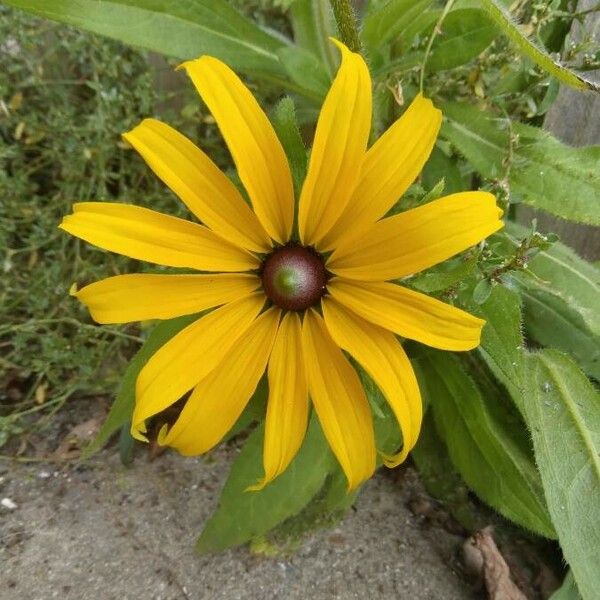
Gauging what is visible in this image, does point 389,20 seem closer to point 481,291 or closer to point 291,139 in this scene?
point 291,139

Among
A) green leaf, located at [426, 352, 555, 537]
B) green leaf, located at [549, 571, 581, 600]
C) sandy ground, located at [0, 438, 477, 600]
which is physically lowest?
sandy ground, located at [0, 438, 477, 600]

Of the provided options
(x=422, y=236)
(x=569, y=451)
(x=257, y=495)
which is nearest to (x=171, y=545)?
(x=257, y=495)

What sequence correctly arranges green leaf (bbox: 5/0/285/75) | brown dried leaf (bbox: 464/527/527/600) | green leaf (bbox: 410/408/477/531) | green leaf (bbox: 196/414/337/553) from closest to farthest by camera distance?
green leaf (bbox: 5/0/285/75) < green leaf (bbox: 196/414/337/553) < brown dried leaf (bbox: 464/527/527/600) < green leaf (bbox: 410/408/477/531)

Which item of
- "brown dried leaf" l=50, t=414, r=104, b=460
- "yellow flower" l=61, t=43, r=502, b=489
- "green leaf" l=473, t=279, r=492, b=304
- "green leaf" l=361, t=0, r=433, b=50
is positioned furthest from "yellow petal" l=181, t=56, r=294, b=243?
"brown dried leaf" l=50, t=414, r=104, b=460

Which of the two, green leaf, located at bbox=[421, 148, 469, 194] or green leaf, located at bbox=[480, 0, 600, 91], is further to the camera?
green leaf, located at bbox=[421, 148, 469, 194]

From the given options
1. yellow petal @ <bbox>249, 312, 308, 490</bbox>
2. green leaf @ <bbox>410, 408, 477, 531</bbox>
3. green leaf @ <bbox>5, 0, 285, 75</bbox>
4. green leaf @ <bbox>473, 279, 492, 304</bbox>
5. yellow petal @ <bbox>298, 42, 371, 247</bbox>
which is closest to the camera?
yellow petal @ <bbox>298, 42, 371, 247</bbox>

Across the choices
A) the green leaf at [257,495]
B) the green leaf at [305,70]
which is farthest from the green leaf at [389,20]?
the green leaf at [257,495]

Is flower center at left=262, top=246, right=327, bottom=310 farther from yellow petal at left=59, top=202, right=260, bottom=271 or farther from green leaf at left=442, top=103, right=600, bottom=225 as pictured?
green leaf at left=442, top=103, right=600, bottom=225
